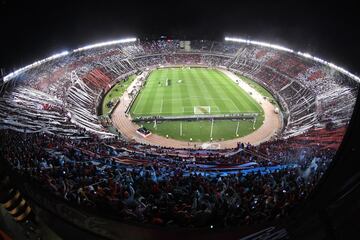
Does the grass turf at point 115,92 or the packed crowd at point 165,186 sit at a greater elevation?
the grass turf at point 115,92

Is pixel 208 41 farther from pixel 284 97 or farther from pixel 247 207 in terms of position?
pixel 247 207

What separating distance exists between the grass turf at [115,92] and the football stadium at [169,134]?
29cm

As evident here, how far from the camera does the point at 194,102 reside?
120ft

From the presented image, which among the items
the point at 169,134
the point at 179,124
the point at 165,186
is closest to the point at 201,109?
the point at 179,124

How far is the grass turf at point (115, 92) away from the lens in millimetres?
35725

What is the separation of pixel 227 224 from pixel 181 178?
321 cm

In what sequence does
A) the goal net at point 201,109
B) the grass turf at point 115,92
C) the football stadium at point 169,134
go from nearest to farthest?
the football stadium at point 169,134, the goal net at point 201,109, the grass turf at point 115,92

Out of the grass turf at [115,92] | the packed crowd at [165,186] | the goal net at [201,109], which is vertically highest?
the grass turf at [115,92]

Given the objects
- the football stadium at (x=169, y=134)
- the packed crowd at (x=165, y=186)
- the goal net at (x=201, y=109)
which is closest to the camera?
the packed crowd at (x=165, y=186)

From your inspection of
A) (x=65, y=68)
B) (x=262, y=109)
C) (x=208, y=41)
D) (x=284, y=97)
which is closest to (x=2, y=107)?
(x=65, y=68)

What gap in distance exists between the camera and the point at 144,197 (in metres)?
11.3

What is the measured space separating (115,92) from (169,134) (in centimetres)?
1471

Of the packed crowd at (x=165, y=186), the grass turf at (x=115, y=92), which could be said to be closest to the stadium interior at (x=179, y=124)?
the packed crowd at (x=165, y=186)

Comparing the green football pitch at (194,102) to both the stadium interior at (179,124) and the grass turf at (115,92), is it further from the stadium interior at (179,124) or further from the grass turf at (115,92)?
the grass turf at (115,92)
